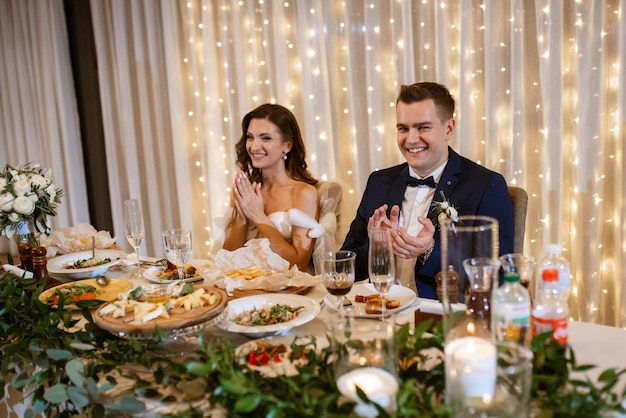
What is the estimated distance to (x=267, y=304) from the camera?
5.25ft

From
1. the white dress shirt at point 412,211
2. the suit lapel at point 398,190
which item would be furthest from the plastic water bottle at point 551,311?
the suit lapel at point 398,190

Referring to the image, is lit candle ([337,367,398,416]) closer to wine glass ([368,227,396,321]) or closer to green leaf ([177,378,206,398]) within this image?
green leaf ([177,378,206,398])

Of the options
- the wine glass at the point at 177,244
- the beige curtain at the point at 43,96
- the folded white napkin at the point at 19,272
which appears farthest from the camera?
the beige curtain at the point at 43,96

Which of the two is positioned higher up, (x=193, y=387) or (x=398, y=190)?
(x=398, y=190)

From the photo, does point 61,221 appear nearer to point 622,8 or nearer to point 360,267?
point 360,267

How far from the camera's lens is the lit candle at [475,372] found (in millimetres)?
872

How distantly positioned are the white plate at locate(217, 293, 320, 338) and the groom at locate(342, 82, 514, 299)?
70cm

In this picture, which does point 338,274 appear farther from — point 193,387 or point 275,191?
point 275,191

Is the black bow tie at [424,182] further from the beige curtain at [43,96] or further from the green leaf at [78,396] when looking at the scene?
the beige curtain at [43,96]

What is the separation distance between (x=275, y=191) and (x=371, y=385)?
207 centimetres

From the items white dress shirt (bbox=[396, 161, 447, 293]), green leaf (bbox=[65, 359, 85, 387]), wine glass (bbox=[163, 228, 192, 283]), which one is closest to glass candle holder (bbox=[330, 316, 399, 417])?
green leaf (bbox=[65, 359, 85, 387])

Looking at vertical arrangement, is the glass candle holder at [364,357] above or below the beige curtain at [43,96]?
below

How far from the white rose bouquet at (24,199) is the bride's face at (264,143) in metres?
1.04

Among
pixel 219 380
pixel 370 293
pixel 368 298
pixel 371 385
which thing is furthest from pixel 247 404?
pixel 370 293
